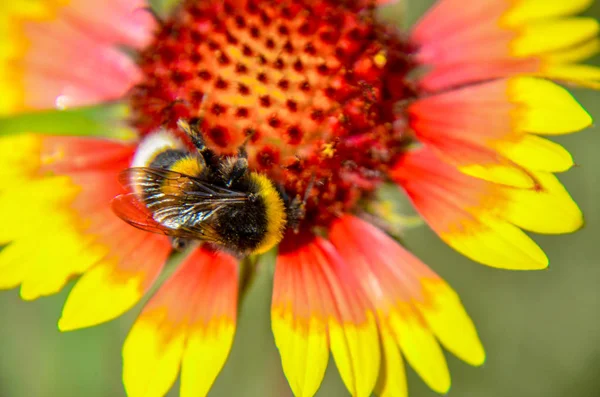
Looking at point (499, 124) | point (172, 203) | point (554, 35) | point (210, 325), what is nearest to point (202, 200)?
point (172, 203)

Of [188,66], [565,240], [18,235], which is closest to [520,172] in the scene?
[188,66]

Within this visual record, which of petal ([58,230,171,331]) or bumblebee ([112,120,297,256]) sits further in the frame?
petal ([58,230,171,331])

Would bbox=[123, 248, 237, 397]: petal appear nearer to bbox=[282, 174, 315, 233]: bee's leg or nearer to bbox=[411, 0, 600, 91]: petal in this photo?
bbox=[282, 174, 315, 233]: bee's leg

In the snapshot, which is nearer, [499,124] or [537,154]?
[537,154]

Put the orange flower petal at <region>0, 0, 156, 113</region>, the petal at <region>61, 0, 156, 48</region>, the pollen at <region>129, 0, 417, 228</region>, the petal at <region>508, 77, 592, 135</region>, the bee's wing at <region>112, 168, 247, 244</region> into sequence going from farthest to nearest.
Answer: the petal at <region>61, 0, 156, 48</region> < the orange flower petal at <region>0, 0, 156, 113</region> < the pollen at <region>129, 0, 417, 228</region> < the petal at <region>508, 77, 592, 135</region> < the bee's wing at <region>112, 168, 247, 244</region>

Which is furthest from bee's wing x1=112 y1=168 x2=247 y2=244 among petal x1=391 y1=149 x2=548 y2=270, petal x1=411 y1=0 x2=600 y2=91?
petal x1=411 y1=0 x2=600 y2=91

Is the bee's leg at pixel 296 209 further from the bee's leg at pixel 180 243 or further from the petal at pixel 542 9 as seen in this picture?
the petal at pixel 542 9

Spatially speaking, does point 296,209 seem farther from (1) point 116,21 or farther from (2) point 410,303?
(1) point 116,21
